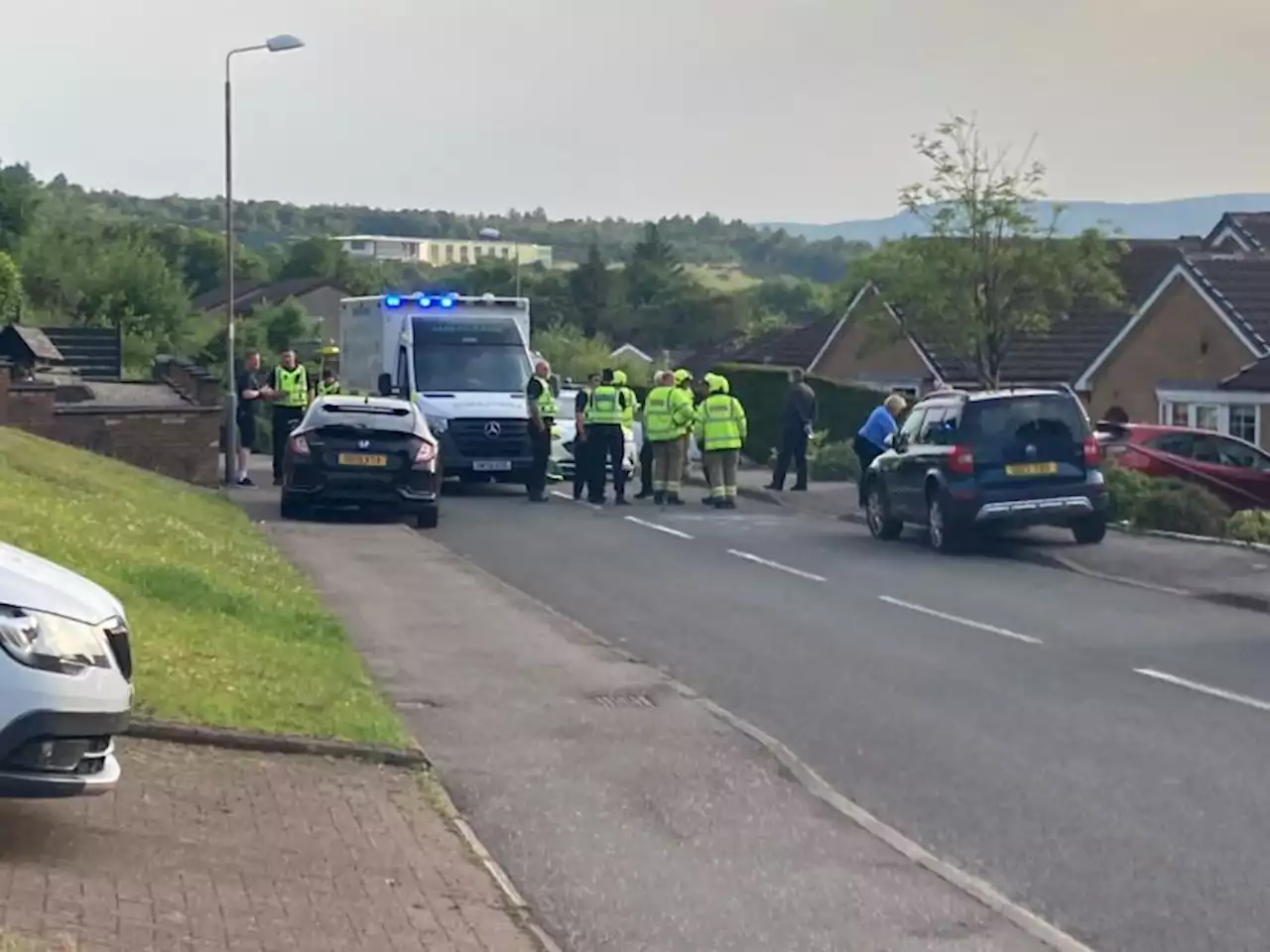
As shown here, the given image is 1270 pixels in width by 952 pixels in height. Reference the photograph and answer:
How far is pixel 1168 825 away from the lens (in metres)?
9.02

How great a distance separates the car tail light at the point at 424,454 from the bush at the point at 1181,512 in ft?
27.2

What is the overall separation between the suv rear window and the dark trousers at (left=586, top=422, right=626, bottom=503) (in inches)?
296

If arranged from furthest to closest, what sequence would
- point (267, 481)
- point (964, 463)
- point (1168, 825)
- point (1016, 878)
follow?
point (267, 481), point (964, 463), point (1168, 825), point (1016, 878)

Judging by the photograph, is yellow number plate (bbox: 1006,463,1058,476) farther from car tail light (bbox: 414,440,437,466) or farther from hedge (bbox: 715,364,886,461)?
hedge (bbox: 715,364,886,461)

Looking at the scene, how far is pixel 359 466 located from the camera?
24.2 meters

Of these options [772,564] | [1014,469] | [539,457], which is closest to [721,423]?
[539,457]

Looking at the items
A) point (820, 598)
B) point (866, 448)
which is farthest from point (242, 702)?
point (866, 448)

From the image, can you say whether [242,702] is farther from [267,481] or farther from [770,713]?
[267,481]

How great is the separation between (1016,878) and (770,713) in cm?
402

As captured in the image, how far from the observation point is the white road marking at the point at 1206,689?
1243 centimetres

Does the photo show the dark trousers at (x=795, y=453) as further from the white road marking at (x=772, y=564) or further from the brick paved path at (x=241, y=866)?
the brick paved path at (x=241, y=866)

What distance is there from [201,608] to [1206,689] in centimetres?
617

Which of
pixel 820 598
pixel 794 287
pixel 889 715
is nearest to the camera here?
pixel 889 715

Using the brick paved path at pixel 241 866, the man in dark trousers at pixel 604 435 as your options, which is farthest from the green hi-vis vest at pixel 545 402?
the brick paved path at pixel 241 866
